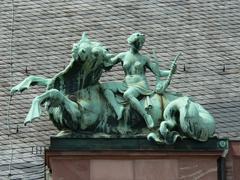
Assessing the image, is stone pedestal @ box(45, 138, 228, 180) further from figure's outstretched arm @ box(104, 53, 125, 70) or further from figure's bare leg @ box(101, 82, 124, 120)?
figure's outstretched arm @ box(104, 53, 125, 70)

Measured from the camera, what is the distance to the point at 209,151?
23.2 meters

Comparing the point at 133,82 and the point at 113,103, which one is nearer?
the point at 113,103

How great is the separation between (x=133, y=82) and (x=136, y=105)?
19.6 inches

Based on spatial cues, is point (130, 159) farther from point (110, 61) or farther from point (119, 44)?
point (119, 44)

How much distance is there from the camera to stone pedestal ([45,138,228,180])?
75.6 ft

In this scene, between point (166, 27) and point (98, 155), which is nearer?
point (98, 155)

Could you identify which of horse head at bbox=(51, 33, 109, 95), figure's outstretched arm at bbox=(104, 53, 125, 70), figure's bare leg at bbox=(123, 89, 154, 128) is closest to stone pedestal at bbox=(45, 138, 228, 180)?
figure's bare leg at bbox=(123, 89, 154, 128)

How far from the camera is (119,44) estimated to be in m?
28.1

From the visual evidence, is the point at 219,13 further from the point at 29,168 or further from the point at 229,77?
the point at 29,168

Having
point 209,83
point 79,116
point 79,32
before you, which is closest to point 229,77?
point 209,83

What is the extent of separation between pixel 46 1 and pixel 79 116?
660cm

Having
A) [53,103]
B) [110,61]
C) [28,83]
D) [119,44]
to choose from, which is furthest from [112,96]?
[119,44]

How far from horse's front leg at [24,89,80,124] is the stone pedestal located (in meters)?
0.43

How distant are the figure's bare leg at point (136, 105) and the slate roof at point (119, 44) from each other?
2.68m
